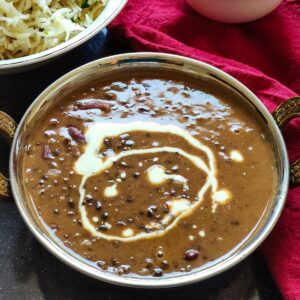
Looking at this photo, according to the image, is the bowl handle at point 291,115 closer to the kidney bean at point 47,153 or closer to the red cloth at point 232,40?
the red cloth at point 232,40

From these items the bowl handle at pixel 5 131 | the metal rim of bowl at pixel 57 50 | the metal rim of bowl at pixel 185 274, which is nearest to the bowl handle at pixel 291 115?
the metal rim of bowl at pixel 185 274

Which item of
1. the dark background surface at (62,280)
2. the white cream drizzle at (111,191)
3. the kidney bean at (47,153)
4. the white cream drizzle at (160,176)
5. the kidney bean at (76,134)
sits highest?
the kidney bean at (76,134)

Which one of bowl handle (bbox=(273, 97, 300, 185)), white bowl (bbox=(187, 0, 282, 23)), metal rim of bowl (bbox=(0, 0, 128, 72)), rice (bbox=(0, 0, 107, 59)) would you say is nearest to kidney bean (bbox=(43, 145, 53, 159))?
metal rim of bowl (bbox=(0, 0, 128, 72))

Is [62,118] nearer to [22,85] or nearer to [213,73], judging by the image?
[22,85]

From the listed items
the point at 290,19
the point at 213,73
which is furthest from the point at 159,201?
the point at 290,19

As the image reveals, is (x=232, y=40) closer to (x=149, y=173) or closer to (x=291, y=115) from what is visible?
(x=291, y=115)

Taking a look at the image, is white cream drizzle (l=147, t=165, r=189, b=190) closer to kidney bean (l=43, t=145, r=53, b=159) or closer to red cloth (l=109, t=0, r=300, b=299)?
kidney bean (l=43, t=145, r=53, b=159)

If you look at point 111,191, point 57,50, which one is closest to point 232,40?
point 57,50
